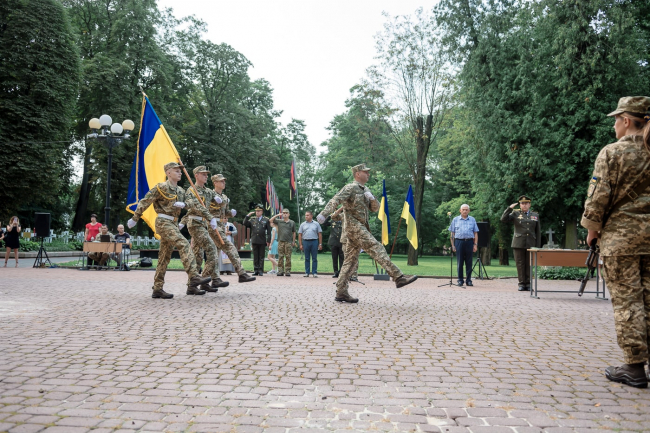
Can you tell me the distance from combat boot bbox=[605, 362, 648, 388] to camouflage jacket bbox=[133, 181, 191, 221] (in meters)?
7.46

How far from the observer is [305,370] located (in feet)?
14.7

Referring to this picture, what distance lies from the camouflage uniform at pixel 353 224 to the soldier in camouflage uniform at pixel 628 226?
4.70m

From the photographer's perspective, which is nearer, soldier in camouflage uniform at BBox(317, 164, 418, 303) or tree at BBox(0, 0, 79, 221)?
soldier in camouflage uniform at BBox(317, 164, 418, 303)

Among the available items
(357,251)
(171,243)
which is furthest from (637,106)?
(171,243)

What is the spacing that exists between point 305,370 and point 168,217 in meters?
5.75

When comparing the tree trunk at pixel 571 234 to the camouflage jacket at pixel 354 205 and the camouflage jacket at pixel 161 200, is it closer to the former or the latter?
the camouflage jacket at pixel 354 205

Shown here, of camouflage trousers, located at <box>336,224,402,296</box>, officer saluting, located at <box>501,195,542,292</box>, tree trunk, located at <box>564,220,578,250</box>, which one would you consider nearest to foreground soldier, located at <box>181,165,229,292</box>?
camouflage trousers, located at <box>336,224,402,296</box>

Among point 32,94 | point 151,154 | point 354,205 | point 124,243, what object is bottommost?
point 124,243

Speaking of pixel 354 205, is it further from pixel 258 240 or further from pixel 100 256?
pixel 100 256

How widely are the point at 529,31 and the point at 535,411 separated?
2673 centimetres

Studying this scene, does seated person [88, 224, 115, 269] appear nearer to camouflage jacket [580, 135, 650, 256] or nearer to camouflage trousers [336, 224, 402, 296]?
camouflage trousers [336, 224, 402, 296]

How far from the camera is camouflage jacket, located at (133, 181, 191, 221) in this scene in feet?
30.0

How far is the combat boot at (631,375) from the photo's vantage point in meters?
4.13

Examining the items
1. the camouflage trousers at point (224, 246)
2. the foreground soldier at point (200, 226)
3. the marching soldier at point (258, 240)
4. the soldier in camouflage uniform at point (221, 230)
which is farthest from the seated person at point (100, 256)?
the foreground soldier at point (200, 226)
